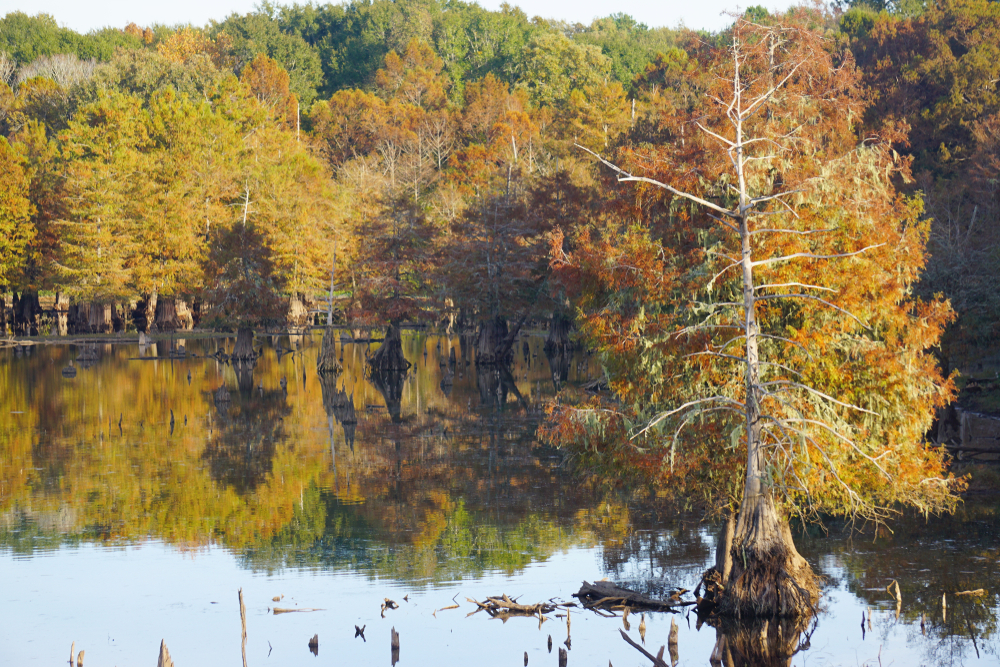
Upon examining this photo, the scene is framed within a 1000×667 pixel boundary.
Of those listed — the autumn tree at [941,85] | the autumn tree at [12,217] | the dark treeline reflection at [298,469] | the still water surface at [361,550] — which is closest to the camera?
the still water surface at [361,550]

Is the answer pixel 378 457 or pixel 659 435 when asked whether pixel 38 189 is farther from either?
pixel 659 435

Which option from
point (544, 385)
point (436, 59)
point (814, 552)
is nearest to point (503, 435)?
point (544, 385)

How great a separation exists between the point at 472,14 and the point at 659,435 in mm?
133048

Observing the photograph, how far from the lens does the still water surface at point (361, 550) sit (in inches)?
593

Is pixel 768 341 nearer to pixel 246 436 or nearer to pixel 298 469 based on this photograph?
pixel 298 469

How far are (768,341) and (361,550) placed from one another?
29.1ft

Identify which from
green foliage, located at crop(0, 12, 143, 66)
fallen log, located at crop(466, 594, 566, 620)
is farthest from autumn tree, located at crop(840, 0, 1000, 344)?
green foliage, located at crop(0, 12, 143, 66)

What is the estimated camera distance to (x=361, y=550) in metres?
19.9

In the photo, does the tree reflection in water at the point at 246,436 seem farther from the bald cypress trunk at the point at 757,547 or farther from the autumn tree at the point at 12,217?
the autumn tree at the point at 12,217

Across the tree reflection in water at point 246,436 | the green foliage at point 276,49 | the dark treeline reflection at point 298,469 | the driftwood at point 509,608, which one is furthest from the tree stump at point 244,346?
the green foliage at point 276,49

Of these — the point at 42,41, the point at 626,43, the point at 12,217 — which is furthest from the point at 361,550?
the point at 626,43

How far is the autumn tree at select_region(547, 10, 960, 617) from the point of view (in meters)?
15.2

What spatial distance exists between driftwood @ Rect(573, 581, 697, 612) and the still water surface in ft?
0.94

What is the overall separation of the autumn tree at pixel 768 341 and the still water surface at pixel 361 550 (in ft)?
6.38
